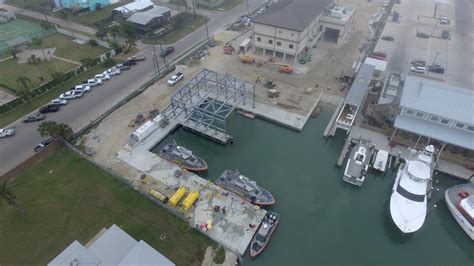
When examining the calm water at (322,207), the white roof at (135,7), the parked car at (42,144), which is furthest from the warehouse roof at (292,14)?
the parked car at (42,144)

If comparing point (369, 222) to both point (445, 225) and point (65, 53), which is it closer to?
point (445, 225)

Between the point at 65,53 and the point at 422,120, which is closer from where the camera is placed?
the point at 422,120

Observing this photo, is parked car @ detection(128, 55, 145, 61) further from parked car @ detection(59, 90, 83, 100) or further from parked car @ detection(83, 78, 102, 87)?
parked car @ detection(59, 90, 83, 100)

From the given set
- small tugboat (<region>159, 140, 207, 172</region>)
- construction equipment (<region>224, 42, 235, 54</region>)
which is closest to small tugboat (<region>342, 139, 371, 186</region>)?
small tugboat (<region>159, 140, 207, 172</region>)

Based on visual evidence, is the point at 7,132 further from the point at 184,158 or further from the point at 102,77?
the point at 184,158

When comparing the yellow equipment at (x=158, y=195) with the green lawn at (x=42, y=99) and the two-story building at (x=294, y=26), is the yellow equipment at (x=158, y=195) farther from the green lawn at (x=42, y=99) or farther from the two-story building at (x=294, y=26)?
the two-story building at (x=294, y=26)

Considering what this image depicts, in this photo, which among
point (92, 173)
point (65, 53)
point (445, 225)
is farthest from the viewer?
point (65, 53)

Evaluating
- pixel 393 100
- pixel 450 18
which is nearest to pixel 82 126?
pixel 393 100
